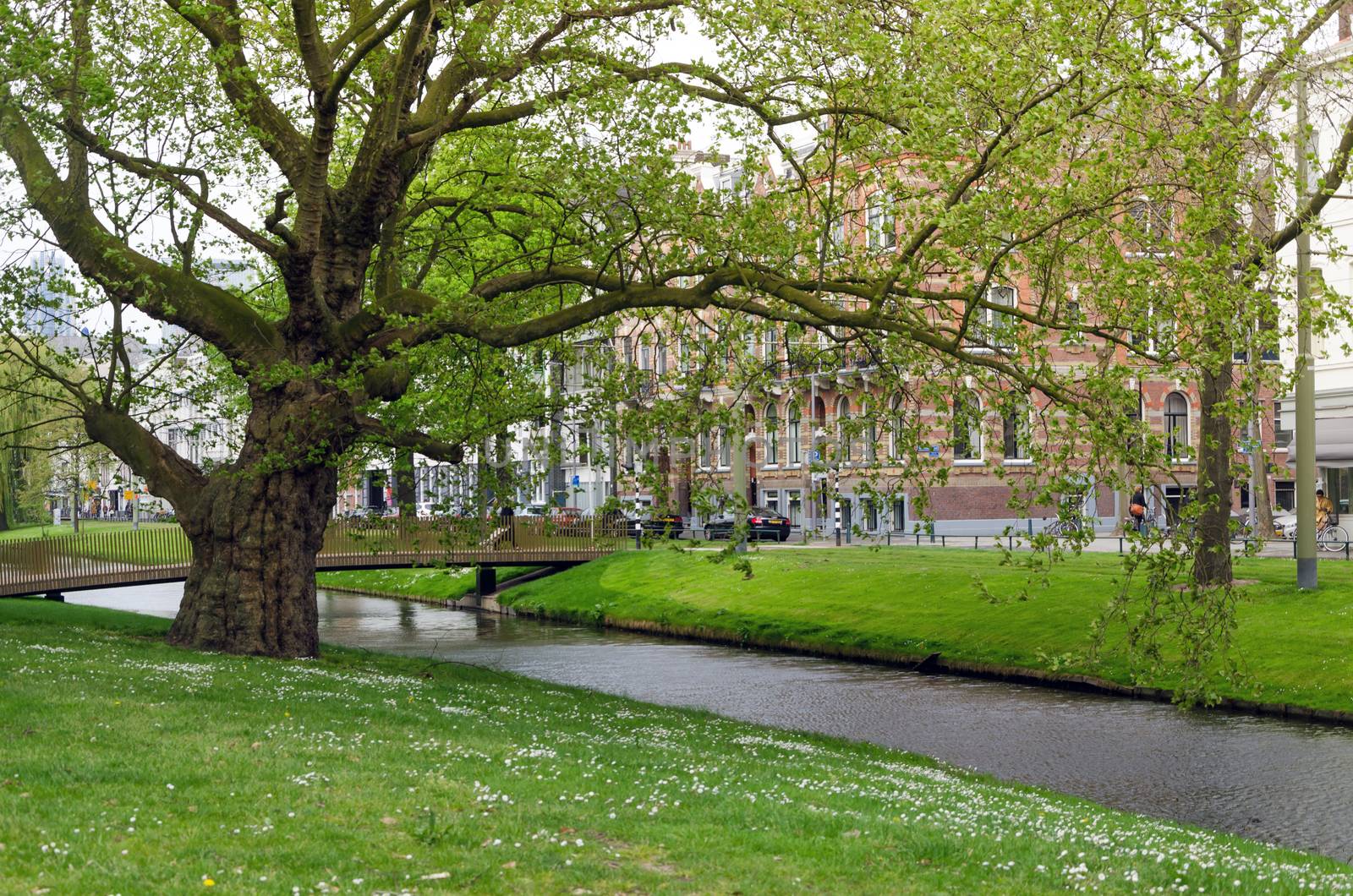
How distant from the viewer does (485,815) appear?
9469mm

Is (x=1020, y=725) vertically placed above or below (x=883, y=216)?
below

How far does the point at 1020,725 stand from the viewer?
2277cm

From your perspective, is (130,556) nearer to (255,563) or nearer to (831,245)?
(255,563)

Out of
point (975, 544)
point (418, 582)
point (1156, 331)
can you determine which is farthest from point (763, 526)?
point (1156, 331)

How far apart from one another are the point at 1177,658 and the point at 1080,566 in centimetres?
1061

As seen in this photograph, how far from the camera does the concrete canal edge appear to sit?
2297 centimetres

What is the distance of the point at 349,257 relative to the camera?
71.9 ft

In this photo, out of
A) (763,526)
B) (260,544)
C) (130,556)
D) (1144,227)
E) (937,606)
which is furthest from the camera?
(763,526)

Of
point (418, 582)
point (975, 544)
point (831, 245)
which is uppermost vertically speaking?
point (831, 245)

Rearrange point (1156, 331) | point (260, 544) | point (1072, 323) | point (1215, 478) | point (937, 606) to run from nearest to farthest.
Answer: point (1156, 331)
point (1072, 323)
point (260, 544)
point (1215, 478)
point (937, 606)

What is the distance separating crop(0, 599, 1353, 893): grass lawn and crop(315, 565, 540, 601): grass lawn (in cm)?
3473

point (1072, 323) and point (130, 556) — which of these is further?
point (130, 556)

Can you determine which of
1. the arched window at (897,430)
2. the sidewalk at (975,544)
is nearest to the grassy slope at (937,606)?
the sidewalk at (975,544)

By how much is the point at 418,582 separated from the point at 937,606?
2574 cm
